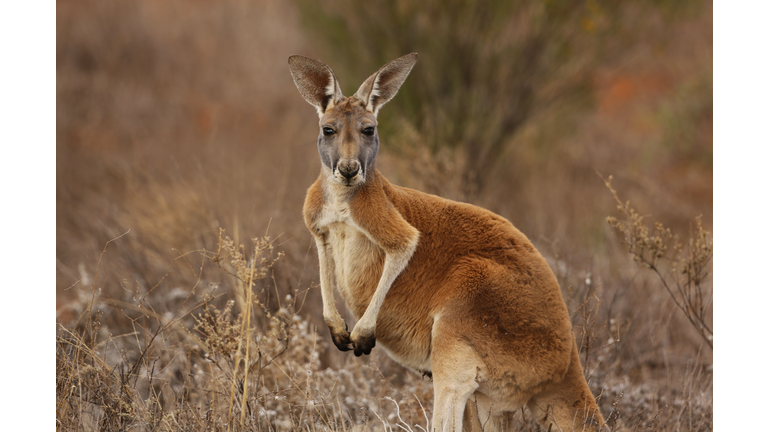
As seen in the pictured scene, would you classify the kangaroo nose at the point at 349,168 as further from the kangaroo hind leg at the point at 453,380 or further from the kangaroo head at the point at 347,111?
the kangaroo hind leg at the point at 453,380

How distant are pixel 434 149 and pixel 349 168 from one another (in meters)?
5.11

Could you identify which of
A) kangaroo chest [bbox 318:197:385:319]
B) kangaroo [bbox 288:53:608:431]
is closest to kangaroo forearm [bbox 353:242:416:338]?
kangaroo [bbox 288:53:608:431]

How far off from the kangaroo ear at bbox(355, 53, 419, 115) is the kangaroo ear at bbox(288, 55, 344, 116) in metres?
0.12

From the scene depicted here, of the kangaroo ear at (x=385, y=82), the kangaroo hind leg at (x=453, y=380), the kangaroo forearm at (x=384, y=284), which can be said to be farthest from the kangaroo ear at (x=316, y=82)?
the kangaroo hind leg at (x=453, y=380)

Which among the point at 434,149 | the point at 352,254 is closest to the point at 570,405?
the point at 352,254

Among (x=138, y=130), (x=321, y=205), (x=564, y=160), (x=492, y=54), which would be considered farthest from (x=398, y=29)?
(x=138, y=130)

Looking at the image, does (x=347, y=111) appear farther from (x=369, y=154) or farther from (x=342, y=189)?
(x=342, y=189)

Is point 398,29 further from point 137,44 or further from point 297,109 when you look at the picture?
point 137,44

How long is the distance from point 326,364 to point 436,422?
2.40m

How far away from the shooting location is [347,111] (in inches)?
107

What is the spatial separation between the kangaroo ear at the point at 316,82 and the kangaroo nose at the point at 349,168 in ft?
1.32

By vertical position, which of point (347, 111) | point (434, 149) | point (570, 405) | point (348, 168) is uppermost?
point (347, 111)

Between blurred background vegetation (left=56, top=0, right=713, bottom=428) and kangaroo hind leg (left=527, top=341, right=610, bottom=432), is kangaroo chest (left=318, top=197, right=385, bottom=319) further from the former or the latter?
Result: kangaroo hind leg (left=527, top=341, right=610, bottom=432)
